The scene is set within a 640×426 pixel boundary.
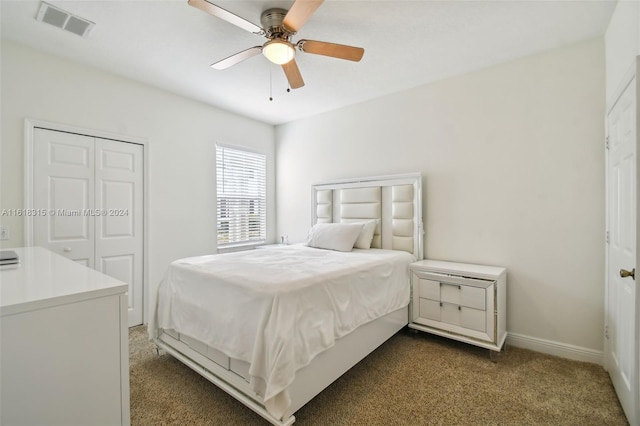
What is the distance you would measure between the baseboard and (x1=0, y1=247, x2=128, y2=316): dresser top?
321 centimetres

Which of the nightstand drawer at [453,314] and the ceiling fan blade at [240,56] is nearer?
the ceiling fan blade at [240,56]

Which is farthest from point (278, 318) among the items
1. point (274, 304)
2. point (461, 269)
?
point (461, 269)

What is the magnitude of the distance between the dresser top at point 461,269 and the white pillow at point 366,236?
61 cm

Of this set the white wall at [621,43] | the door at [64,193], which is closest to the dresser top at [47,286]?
the door at [64,193]

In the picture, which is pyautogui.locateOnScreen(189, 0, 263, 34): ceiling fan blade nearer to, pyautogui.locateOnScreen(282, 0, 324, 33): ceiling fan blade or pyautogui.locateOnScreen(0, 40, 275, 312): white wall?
pyautogui.locateOnScreen(282, 0, 324, 33): ceiling fan blade

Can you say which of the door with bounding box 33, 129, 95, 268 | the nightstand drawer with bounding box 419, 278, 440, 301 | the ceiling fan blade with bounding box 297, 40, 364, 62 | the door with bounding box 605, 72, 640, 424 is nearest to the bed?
the nightstand drawer with bounding box 419, 278, 440, 301

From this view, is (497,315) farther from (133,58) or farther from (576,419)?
(133,58)

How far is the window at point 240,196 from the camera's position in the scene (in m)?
4.16

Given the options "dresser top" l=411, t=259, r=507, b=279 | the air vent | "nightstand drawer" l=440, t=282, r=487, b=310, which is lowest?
"nightstand drawer" l=440, t=282, r=487, b=310

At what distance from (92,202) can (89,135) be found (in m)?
0.68

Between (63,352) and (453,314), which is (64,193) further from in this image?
(453,314)

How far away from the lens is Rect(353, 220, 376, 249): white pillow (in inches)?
135

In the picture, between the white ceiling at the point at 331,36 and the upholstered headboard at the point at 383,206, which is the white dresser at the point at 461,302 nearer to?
the upholstered headboard at the point at 383,206

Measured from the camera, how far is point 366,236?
11.3 ft
